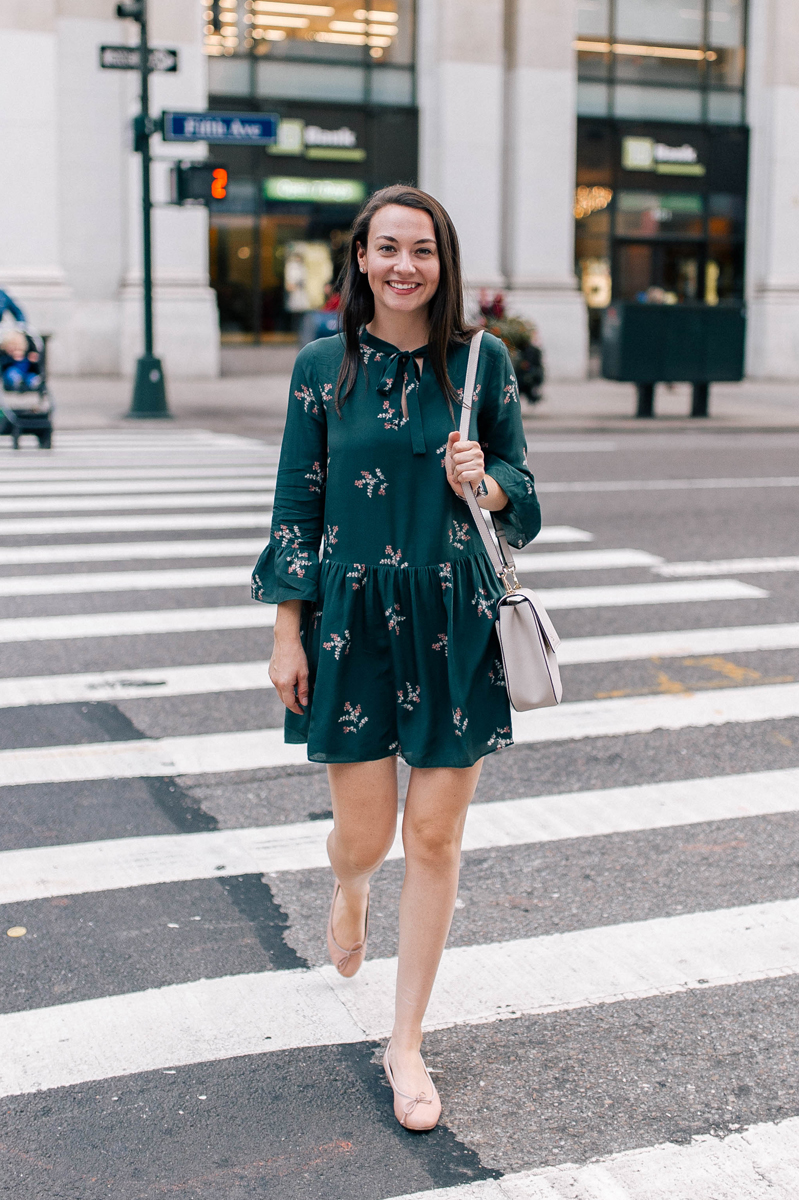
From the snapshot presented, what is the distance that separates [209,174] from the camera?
58.7 feet

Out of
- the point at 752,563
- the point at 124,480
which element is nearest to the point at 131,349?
the point at 124,480

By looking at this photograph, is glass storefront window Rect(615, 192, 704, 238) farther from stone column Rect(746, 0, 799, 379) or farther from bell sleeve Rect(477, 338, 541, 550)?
bell sleeve Rect(477, 338, 541, 550)

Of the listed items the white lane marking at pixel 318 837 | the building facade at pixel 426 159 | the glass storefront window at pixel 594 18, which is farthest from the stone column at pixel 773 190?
the white lane marking at pixel 318 837

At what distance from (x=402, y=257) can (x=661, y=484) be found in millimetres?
10841

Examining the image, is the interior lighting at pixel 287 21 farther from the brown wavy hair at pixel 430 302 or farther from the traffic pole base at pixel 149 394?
the brown wavy hair at pixel 430 302

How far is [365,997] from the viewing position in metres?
3.66

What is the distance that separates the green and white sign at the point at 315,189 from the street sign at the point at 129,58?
9.59 m

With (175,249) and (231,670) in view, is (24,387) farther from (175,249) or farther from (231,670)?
(175,249)

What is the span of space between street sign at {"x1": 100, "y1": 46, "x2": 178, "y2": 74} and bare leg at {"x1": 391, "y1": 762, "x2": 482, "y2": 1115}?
Result: 16.7m

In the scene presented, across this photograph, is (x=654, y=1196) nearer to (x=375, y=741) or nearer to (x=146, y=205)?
(x=375, y=741)

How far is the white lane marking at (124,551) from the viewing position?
9508 millimetres

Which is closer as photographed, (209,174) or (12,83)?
(209,174)

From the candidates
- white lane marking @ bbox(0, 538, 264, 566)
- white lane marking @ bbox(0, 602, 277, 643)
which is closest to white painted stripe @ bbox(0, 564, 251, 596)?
white lane marking @ bbox(0, 538, 264, 566)

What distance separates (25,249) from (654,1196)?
24912mm
